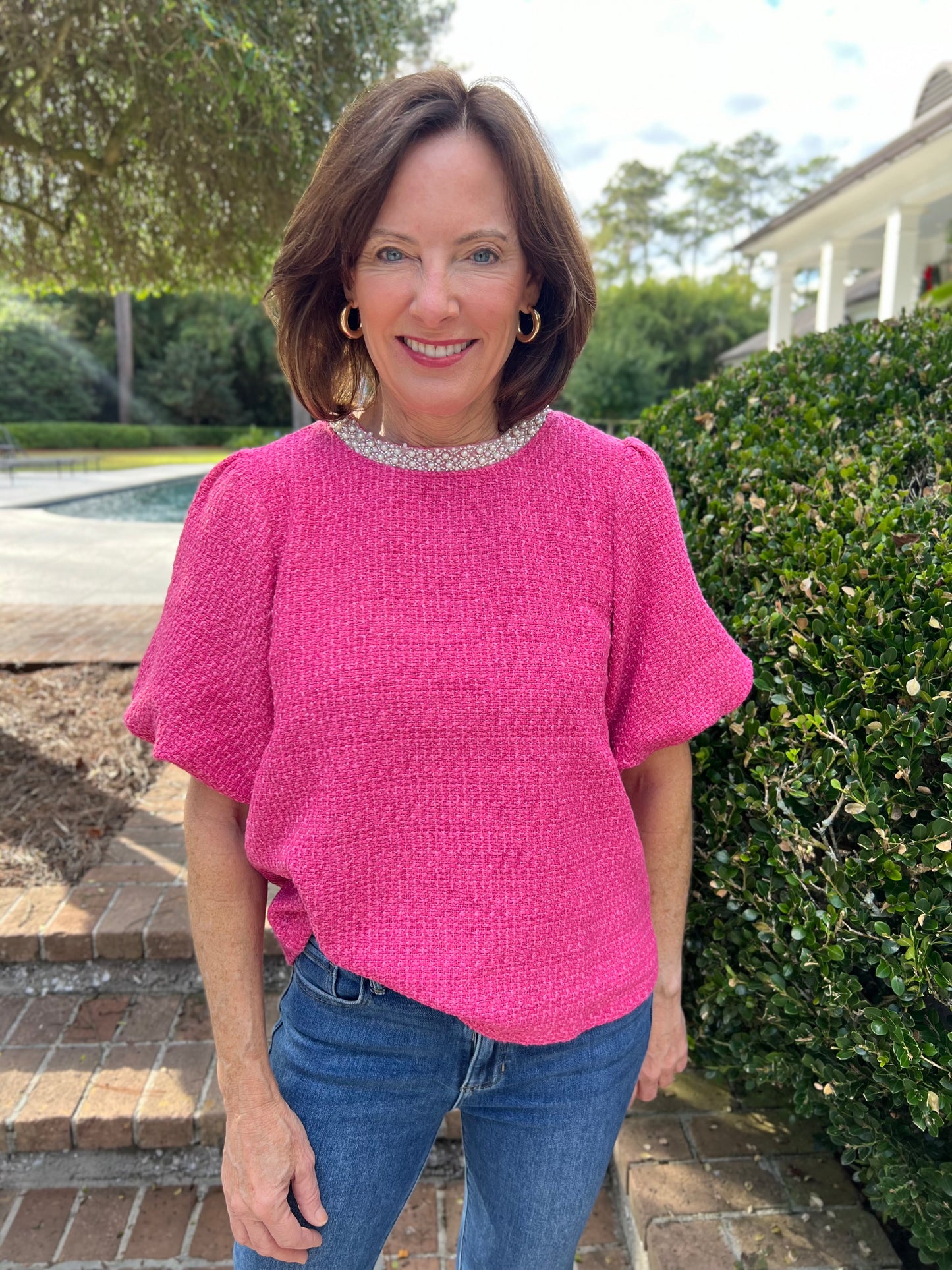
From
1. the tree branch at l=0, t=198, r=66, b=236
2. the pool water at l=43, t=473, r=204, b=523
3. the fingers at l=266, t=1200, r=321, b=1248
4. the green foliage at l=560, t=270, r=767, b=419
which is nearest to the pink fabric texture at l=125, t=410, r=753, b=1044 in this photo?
the fingers at l=266, t=1200, r=321, b=1248

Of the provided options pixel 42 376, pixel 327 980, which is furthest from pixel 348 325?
pixel 42 376

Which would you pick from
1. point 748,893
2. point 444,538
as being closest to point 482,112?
point 444,538

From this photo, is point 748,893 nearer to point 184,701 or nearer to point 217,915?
point 217,915

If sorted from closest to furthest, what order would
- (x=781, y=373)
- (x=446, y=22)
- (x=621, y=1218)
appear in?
(x=621, y=1218) → (x=781, y=373) → (x=446, y=22)

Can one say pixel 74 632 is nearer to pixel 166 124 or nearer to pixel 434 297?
pixel 166 124

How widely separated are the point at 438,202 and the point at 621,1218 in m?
2.25

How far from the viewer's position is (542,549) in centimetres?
125

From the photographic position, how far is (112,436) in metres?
35.0

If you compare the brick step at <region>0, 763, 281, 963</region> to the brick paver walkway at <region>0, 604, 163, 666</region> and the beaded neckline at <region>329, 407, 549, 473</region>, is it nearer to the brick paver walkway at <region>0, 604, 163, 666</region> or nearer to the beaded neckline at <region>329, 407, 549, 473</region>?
the beaded neckline at <region>329, 407, 549, 473</region>

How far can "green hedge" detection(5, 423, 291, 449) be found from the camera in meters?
32.3

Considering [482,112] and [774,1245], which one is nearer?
[482,112]

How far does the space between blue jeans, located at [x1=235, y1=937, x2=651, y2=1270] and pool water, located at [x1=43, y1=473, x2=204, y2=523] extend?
1425 centimetres

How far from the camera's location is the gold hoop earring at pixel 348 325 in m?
1.40

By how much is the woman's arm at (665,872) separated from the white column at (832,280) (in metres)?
14.6
